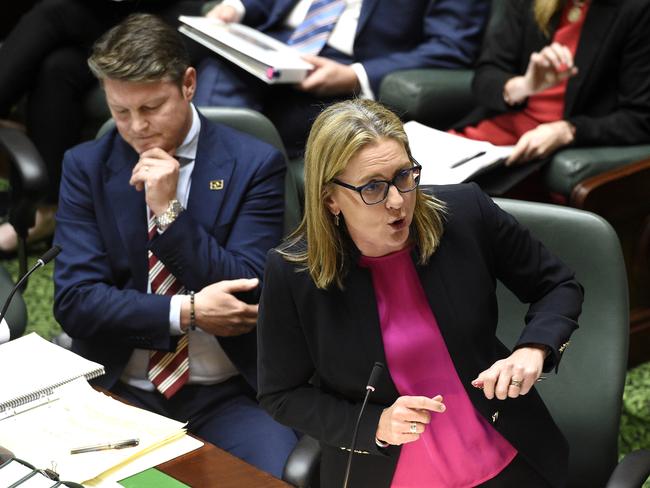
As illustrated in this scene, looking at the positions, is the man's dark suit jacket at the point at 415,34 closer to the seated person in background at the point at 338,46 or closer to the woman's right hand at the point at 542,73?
the seated person in background at the point at 338,46

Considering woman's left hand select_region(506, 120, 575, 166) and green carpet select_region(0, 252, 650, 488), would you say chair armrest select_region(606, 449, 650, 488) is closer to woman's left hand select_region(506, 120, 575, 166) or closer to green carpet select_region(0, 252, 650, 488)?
green carpet select_region(0, 252, 650, 488)

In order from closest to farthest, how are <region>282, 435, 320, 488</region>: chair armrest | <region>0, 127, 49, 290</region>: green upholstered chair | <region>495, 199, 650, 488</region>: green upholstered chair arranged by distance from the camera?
<region>282, 435, 320, 488</region>: chair armrest → <region>495, 199, 650, 488</region>: green upholstered chair → <region>0, 127, 49, 290</region>: green upholstered chair

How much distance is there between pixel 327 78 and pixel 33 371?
1.55m

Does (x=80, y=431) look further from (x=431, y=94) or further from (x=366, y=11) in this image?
(x=366, y=11)

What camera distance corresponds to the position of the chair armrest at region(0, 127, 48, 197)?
2.64 m

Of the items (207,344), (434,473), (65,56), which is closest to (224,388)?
(207,344)

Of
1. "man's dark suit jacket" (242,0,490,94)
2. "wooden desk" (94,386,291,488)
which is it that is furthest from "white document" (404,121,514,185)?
"wooden desk" (94,386,291,488)

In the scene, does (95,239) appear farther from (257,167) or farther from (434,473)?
(434,473)

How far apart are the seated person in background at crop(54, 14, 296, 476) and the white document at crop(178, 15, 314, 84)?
27.9 inches

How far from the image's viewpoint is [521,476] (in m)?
1.69

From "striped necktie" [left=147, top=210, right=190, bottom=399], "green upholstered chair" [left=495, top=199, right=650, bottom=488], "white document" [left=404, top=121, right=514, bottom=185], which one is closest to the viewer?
"green upholstered chair" [left=495, top=199, right=650, bottom=488]

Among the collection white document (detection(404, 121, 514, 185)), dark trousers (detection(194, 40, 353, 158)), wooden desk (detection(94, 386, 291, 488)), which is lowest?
dark trousers (detection(194, 40, 353, 158))

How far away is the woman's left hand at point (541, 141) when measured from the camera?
8.70ft

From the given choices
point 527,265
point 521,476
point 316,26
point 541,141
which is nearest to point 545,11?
point 541,141
